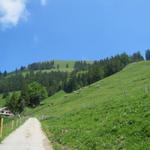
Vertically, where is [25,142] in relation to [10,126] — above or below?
below

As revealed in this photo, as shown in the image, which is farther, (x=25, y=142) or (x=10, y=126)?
(x=10, y=126)

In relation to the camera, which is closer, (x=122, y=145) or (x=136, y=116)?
(x=122, y=145)

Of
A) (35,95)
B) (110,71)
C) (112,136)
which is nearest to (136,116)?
(112,136)

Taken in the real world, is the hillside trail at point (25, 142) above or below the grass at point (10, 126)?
below

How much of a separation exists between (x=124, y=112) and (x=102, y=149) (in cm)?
828

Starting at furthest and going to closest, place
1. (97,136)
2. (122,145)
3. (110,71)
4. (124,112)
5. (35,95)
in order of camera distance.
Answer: (110,71) < (35,95) < (124,112) < (97,136) < (122,145)

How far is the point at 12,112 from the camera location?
171500mm

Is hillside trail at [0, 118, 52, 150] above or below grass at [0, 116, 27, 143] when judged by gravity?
below

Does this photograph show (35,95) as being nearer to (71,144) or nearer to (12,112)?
(12,112)

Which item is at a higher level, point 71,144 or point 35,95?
point 35,95

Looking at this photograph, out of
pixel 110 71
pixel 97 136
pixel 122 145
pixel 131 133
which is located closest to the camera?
pixel 122 145

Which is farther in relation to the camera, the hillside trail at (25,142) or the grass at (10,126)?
the grass at (10,126)

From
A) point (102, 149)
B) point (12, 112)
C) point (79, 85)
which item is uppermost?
point (79, 85)

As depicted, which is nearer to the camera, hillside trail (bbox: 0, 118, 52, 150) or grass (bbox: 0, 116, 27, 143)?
hillside trail (bbox: 0, 118, 52, 150)
